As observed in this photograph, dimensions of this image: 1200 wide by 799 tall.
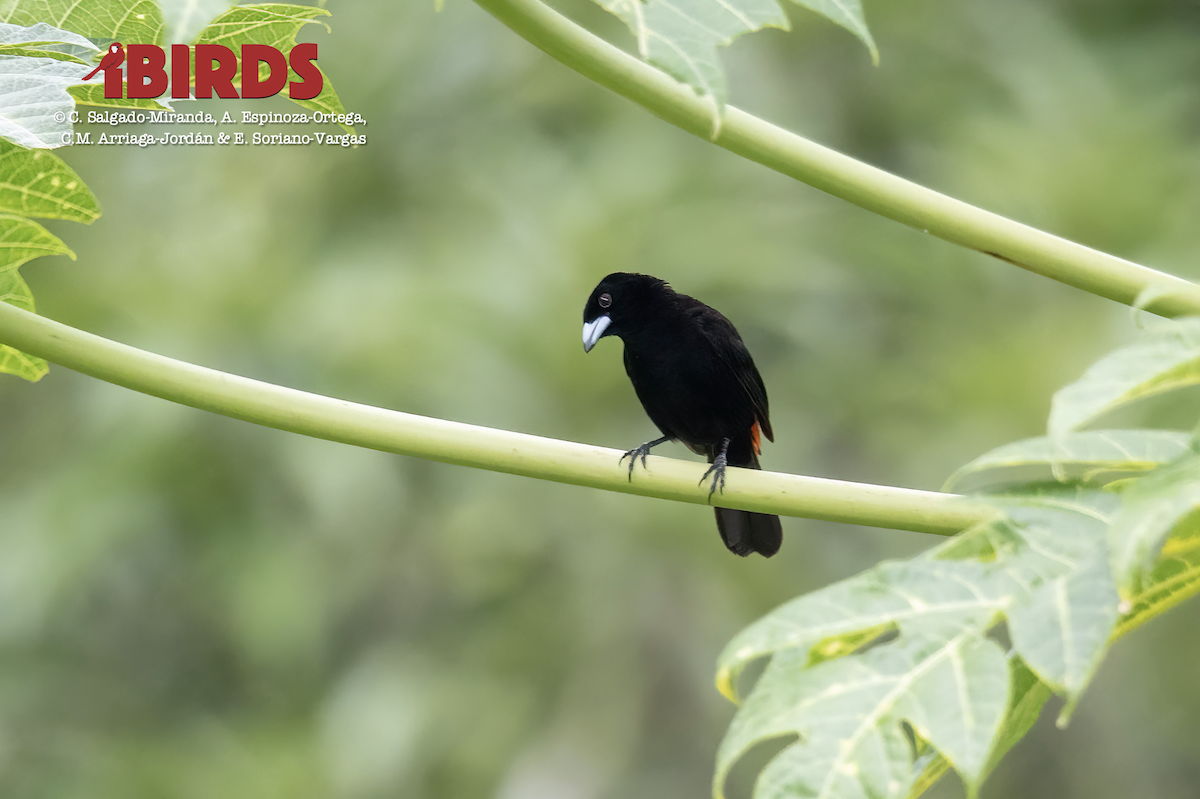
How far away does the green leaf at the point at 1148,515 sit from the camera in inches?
25.6

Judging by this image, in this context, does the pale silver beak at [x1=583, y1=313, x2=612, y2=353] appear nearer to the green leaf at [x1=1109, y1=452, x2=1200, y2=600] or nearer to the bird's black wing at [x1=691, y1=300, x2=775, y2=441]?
the bird's black wing at [x1=691, y1=300, x2=775, y2=441]

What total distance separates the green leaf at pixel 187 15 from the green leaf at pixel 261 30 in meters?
0.44

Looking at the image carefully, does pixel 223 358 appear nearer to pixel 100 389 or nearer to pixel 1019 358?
Answer: pixel 100 389

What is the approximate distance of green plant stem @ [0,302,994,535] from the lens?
1.07 m

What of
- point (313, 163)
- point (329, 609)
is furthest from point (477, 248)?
point (329, 609)

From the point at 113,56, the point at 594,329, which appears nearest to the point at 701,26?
the point at 113,56

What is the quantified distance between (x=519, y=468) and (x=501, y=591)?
11.8ft

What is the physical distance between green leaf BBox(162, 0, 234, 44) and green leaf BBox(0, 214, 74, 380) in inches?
25.1

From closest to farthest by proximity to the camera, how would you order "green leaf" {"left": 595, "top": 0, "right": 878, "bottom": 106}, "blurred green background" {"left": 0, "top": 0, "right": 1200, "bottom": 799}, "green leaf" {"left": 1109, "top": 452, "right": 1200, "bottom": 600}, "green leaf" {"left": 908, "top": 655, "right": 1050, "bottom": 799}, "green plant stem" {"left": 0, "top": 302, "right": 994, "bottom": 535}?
"green leaf" {"left": 1109, "top": 452, "right": 1200, "bottom": 600} → "green leaf" {"left": 595, "top": 0, "right": 878, "bottom": 106} → "green leaf" {"left": 908, "top": 655, "right": 1050, "bottom": 799} → "green plant stem" {"left": 0, "top": 302, "right": 994, "bottom": 535} → "blurred green background" {"left": 0, "top": 0, "right": 1200, "bottom": 799}

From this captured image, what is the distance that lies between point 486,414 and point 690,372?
1.21 metres

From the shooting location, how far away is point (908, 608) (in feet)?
2.63

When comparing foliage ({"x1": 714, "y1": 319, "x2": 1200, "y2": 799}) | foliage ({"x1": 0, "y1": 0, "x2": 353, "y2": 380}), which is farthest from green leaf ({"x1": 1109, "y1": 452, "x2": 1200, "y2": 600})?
foliage ({"x1": 0, "y1": 0, "x2": 353, "y2": 380})

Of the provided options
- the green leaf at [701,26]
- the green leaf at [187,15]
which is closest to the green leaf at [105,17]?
the green leaf at [187,15]

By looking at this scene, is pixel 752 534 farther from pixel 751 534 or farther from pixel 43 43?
pixel 43 43
